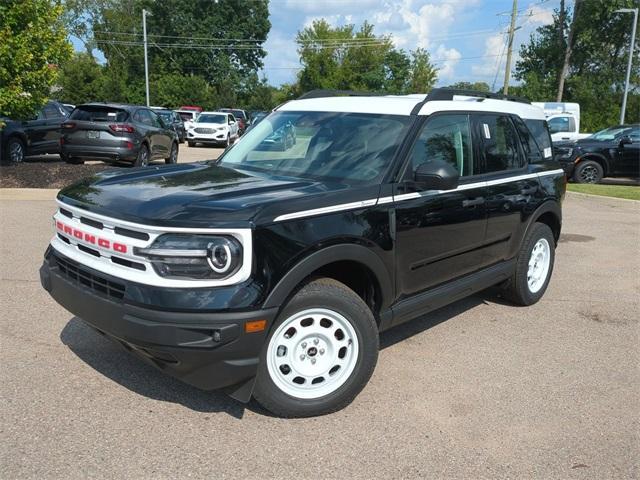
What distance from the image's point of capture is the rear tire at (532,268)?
5.30m

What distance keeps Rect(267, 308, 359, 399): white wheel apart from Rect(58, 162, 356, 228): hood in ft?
2.24

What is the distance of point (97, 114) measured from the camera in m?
13.7

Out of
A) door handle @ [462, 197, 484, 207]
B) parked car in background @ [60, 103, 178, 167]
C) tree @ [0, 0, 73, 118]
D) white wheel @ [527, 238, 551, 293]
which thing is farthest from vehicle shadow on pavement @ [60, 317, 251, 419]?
parked car in background @ [60, 103, 178, 167]

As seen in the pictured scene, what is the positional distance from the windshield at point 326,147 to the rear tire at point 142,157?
33.4 feet

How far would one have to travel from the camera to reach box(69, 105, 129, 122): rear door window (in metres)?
13.6

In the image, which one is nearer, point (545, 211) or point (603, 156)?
point (545, 211)

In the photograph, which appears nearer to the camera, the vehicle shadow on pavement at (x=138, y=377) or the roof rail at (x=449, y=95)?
the vehicle shadow on pavement at (x=138, y=377)

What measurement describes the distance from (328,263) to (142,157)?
12.3 meters

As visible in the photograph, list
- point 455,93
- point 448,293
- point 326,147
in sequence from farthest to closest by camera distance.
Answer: point 455,93 → point 448,293 → point 326,147

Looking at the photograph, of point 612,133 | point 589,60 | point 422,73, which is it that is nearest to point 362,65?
point 422,73

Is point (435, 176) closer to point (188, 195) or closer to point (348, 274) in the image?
point (348, 274)

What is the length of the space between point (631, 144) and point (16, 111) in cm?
1541

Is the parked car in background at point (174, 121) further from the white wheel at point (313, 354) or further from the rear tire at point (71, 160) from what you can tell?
the white wheel at point (313, 354)

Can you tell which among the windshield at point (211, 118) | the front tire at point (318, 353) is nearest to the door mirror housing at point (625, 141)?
the front tire at point (318, 353)
